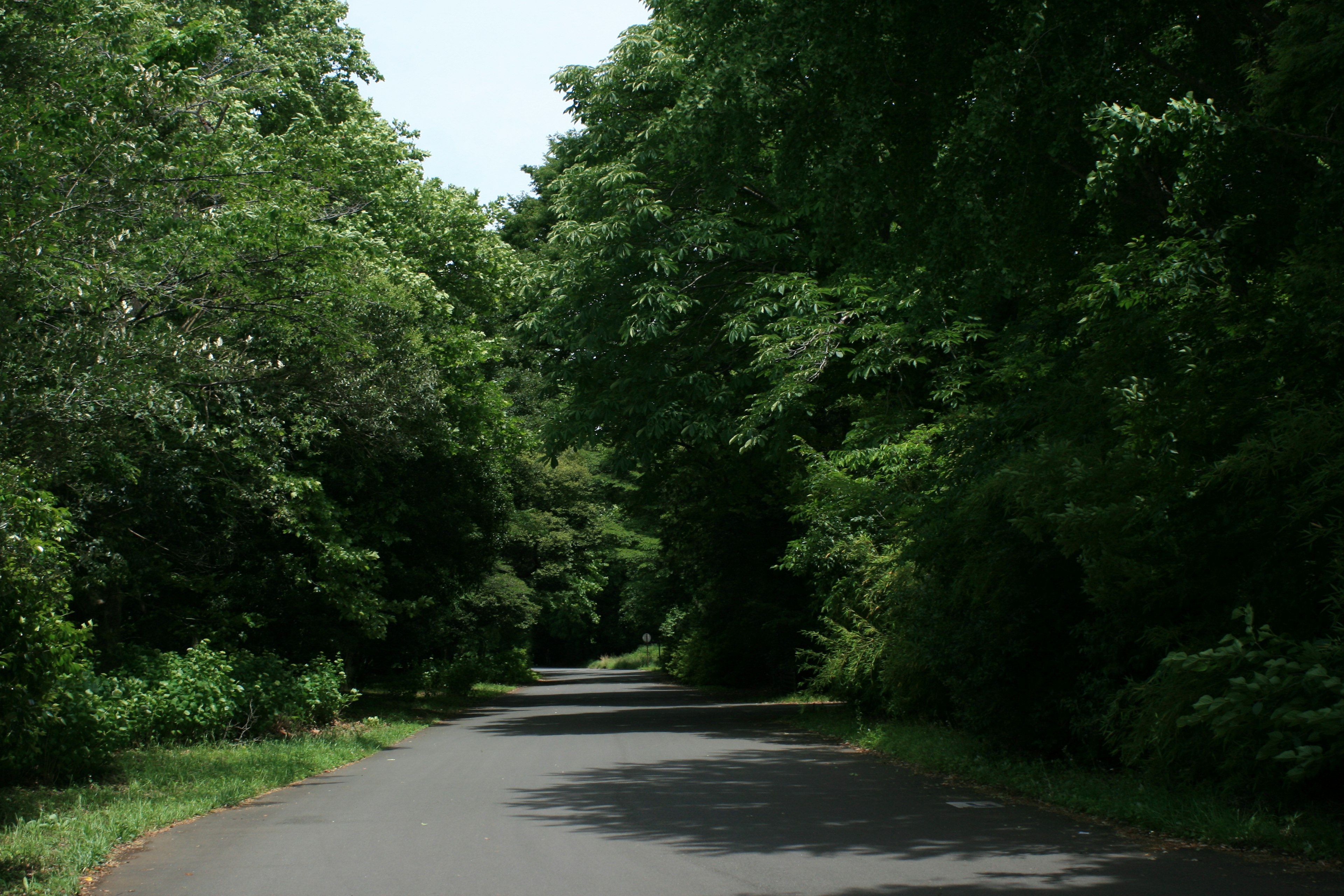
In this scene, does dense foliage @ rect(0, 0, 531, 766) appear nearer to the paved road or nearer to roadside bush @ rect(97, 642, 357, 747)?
roadside bush @ rect(97, 642, 357, 747)

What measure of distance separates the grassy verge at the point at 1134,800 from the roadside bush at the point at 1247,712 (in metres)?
0.30

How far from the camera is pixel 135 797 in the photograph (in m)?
10.5

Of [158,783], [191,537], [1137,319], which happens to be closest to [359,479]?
[191,537]

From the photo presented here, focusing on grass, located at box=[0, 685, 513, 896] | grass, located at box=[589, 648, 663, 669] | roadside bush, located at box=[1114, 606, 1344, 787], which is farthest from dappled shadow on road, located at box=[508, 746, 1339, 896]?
grass, located at box=[589, 648, 663, 669]

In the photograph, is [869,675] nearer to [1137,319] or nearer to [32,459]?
[1137,319]

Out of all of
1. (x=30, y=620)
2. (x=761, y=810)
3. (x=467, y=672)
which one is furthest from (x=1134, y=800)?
(x=467, y=672)

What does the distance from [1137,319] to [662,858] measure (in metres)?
6.12

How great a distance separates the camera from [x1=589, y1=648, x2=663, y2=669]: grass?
7419cm

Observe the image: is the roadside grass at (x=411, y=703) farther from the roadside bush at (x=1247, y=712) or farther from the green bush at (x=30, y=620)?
the roadside bush at (x=1247, y=712)

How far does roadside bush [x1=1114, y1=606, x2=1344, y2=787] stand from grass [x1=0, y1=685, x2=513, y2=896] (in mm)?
7193

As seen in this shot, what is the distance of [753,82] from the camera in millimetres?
11234

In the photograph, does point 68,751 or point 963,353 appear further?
point 963,353

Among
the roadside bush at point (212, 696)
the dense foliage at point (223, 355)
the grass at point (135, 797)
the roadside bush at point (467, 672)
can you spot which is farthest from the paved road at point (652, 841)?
the roadside bush at point (467, 672)

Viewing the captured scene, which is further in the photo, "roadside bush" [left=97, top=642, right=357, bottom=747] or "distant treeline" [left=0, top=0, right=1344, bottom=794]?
"roadside bush" [left=97, top=642, right=357, bottom=747]
